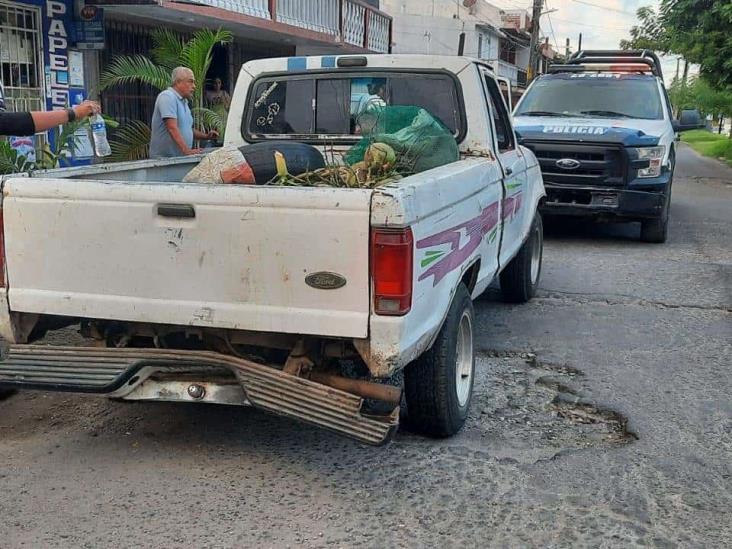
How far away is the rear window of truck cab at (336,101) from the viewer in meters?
5.16

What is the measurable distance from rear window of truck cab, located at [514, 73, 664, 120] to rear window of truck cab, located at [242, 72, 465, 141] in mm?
5673

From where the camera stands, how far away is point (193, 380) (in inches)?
146

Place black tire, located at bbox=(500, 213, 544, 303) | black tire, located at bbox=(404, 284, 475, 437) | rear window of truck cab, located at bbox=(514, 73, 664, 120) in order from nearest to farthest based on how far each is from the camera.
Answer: black tire, located at bbox=(404, 284, 475, 437)
black tire, located at bbox=(500, 213, 544, 303)
rear window of truck cab, located at bbox=(514, 73, 664, 120)

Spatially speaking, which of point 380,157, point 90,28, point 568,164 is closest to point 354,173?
point 380,157

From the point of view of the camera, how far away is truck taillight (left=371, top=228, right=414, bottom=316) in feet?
10.6

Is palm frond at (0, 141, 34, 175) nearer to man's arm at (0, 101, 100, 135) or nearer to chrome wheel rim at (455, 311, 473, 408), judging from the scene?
man's arm at (0, 101, 100, 135)

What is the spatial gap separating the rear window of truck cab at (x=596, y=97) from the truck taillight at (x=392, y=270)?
7.69m

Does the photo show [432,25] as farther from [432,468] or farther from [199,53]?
[432,468]

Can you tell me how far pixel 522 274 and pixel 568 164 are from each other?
3233 mm

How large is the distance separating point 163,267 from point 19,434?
1.41 metres

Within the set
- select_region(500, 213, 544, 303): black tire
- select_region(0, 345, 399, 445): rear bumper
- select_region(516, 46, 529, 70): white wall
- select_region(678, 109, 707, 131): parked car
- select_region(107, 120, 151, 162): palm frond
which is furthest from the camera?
select_region(516, 46, 529, 70): white wall

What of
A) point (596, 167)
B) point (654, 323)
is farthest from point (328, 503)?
point (596, 167)

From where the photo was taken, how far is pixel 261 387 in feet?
11.6

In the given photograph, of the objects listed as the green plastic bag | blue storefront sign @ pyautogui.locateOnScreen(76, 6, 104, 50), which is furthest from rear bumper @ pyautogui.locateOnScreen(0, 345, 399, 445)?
blue storefront sign @ pyautogui.locateOnScreen(76, 6, 104, 50)
